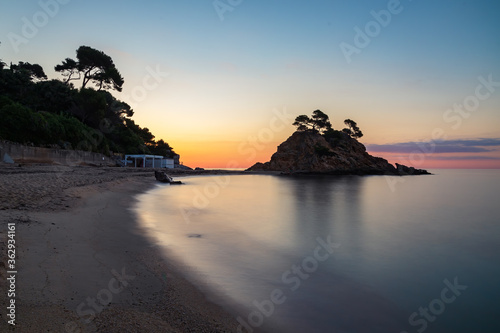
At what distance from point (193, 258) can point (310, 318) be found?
3.90 metres

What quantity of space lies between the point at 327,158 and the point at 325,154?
153 cm

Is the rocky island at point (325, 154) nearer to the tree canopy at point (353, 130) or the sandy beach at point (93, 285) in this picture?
the tree canopy at point (353, 130)

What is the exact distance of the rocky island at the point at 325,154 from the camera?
93.6 metres

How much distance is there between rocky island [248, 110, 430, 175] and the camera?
9362cm

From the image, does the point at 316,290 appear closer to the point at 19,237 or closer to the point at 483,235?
the point at 19,237

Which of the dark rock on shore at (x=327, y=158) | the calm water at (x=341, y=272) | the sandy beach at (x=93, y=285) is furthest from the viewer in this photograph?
the dark rock on shore at (x=327, y=158)

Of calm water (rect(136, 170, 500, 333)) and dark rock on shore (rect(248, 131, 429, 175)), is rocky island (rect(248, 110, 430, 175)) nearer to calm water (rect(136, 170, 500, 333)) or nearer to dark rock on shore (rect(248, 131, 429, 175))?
dark rock on shore (rect(248, 131, 429, 175))

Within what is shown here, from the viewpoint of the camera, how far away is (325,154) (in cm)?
9362

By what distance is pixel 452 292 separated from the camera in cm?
643

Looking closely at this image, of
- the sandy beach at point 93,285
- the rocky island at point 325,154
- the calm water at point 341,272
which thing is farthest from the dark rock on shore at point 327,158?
the sandy beach at point 93,285

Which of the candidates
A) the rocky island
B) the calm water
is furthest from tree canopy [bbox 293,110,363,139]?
the calm water

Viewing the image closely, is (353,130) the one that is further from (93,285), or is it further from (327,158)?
(93,285)

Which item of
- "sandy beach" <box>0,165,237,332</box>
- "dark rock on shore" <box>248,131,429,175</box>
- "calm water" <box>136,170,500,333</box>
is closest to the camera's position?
"sandy beach" <box>0,165,237,332</box>

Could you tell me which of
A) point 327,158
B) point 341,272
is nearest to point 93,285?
point 341,272
